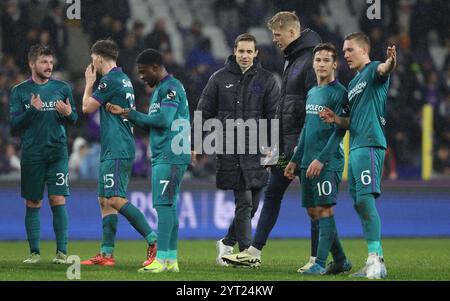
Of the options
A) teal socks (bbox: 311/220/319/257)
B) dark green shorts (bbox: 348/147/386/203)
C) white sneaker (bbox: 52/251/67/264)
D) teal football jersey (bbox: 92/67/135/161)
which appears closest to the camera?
dark green shorts (bbox: 348/147/386/203)

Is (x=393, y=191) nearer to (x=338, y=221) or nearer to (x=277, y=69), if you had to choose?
(x=338, y=221)

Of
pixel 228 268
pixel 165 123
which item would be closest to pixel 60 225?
pixel 228 268

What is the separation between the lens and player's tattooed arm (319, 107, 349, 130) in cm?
830

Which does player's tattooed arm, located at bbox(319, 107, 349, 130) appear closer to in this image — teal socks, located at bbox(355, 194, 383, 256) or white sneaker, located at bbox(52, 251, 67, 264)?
teal socks, located at bbox(355, 194, 383, 256)

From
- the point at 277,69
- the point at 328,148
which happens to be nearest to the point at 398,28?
the point at 277,69

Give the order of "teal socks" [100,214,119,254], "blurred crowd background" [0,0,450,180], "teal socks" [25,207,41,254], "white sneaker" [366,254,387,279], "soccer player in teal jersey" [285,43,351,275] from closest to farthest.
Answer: "white sneaker" [366,254,387,279], "soccer player in teal jersey" [285,43,351,275], "teal socks" [100,214,119,254], "teal socks" [25,207,41,254], "blurred crowd background" [0,0,450,180]

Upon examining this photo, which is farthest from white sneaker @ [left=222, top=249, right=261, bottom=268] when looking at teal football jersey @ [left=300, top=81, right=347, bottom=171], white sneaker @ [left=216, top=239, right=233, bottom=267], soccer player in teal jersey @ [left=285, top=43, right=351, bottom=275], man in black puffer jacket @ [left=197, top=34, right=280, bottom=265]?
teal football jersey @ [left=300, top=81, right=347, bottom=171]

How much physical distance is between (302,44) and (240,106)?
2.78ft

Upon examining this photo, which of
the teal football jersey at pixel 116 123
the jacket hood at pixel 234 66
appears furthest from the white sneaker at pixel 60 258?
the jacket hood at pixel 234 66

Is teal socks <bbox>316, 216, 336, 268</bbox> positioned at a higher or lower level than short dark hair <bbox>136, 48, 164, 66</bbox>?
lower

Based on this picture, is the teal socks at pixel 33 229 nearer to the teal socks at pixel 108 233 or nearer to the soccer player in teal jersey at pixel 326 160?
the teal socks at pixel 108 233

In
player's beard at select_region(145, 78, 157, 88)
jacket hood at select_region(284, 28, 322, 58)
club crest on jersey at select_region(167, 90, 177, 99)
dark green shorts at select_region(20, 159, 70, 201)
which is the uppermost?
jacket hood at select_region(284, 28, 322, 58)

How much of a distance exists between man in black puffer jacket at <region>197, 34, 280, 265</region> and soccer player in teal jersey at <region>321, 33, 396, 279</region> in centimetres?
137
